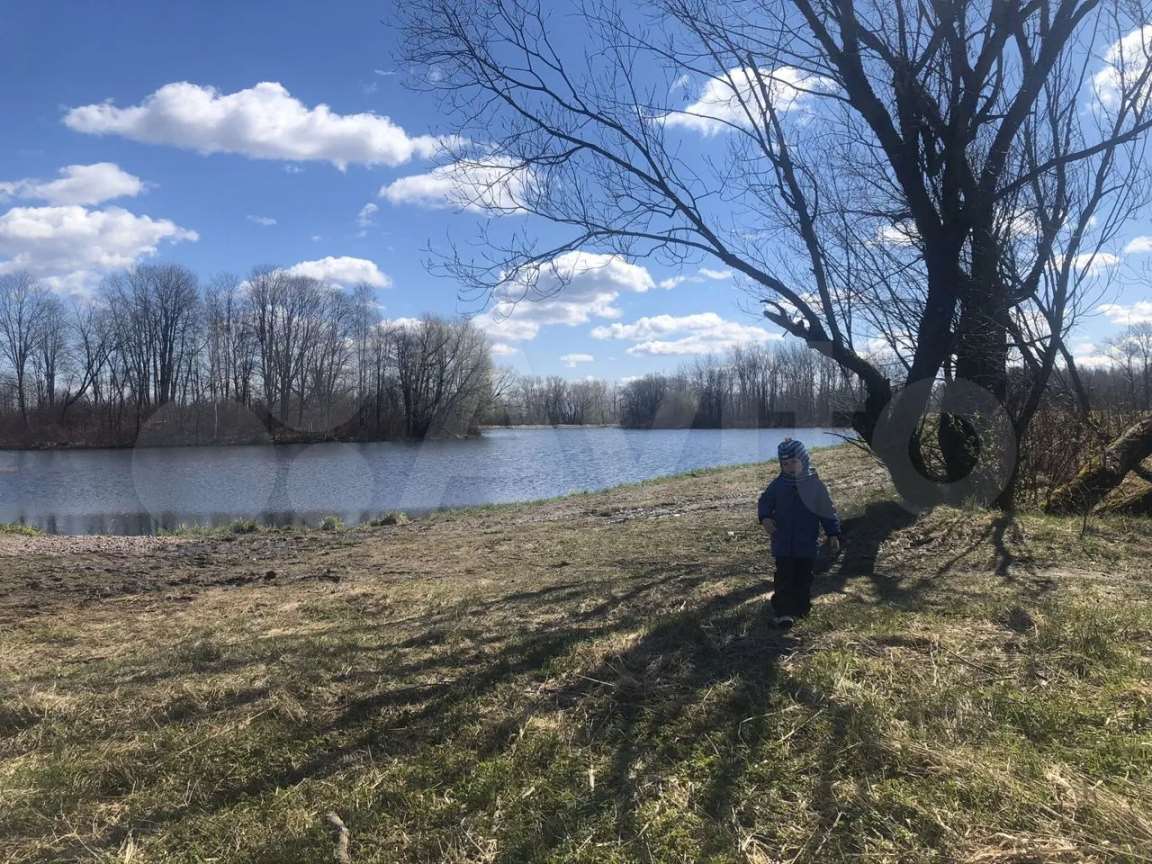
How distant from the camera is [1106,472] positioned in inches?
377

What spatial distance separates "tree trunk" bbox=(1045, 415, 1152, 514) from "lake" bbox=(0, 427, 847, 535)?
570 inches

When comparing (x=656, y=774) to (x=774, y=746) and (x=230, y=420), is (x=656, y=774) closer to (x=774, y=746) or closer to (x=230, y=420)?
(x=774, y=746)

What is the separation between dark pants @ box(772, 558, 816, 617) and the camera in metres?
5.03

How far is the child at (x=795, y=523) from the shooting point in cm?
504

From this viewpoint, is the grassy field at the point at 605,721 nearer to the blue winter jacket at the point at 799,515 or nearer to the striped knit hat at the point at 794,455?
the blue winter jacket at the point at 799,515

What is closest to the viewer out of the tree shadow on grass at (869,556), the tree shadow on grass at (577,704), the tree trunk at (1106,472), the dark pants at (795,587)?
the tree shadow on grass at (577,704)

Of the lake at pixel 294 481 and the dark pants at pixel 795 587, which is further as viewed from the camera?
the lake at pixel 294 481

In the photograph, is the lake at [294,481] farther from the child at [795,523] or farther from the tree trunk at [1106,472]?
the child at [795,523]

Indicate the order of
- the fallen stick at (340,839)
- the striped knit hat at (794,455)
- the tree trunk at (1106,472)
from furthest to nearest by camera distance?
1. the tree trunk at (1106,472)
2. the striped knit hat at (794,455)
3. the fallen stick at (340,839)

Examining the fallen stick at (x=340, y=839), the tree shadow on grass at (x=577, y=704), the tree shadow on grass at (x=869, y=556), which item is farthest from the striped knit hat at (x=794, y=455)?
the fallen stick at (x=340, y=839)

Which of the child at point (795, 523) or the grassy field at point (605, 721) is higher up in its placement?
the child at point (795, 523)

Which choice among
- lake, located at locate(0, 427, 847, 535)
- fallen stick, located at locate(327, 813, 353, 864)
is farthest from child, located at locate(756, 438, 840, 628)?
lake, located at locate(0, 427, 847, 535)

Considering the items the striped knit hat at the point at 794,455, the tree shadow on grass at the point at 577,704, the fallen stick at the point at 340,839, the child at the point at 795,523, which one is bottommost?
the fallen stick at the point at 340,839

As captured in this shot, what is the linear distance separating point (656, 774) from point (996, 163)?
28.2 feet
